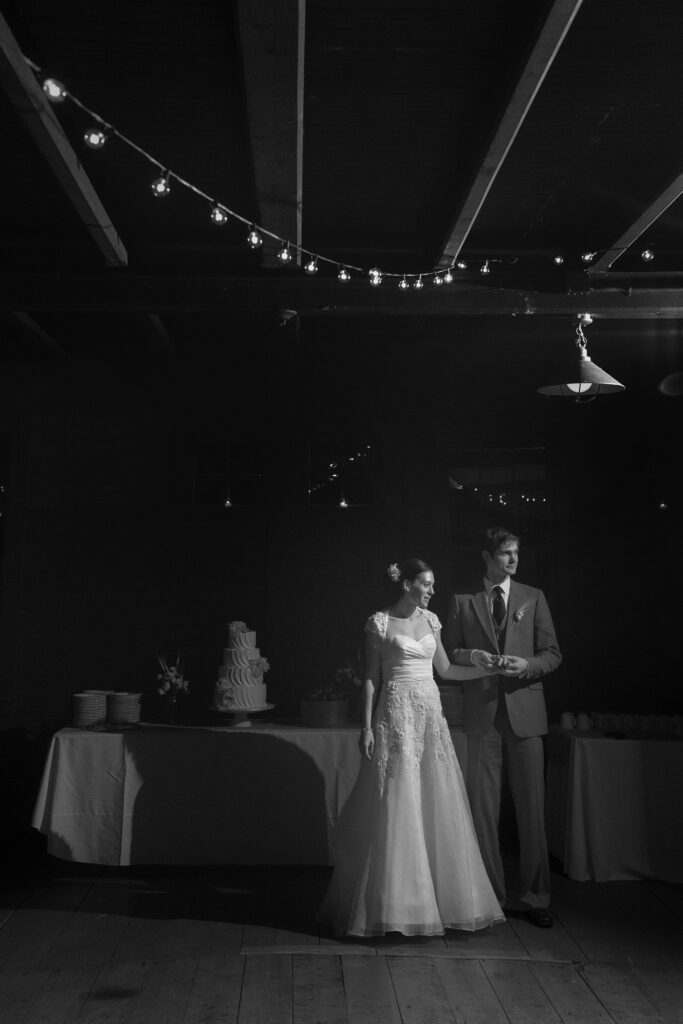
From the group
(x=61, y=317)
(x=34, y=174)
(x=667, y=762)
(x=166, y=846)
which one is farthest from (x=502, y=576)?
(x=61, y=317)

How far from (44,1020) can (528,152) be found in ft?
Answer: 13.0

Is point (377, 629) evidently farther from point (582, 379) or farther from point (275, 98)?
point (275, 98)

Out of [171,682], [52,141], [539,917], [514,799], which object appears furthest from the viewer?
[171,682]

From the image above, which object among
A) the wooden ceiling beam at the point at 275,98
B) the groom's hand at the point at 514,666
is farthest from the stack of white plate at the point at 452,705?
the wooden ceiling beam at the point at 275,98

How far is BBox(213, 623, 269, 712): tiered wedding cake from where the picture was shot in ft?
17.7

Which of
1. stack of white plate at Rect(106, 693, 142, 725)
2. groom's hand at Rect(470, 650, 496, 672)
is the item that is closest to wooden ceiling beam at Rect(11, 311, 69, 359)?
stack of white plate at Rect(106, 693, 142, 725)

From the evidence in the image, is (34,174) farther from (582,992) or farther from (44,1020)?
(582,992)

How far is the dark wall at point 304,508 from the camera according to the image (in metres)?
6.19

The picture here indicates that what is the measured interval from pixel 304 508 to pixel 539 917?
10.4 ft

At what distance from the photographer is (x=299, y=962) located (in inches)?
147

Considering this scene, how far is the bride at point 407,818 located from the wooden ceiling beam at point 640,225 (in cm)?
193

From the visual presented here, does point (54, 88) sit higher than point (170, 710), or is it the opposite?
point (54, 88)

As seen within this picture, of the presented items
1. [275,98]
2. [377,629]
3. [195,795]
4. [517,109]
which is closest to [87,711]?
[195,795]

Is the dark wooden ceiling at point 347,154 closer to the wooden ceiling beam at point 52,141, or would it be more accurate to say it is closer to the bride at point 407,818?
the wooden ceiling beam at point 52,141
